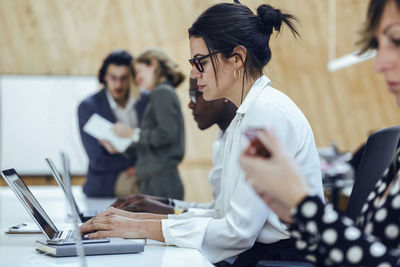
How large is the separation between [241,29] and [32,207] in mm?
782

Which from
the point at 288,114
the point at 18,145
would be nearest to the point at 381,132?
the point at 288,114

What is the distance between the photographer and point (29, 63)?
6.10 metres

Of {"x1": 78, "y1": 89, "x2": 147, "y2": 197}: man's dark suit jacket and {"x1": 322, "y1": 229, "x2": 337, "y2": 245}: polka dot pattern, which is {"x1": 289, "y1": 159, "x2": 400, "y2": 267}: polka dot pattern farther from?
{"x1": 78, "y1": 89, "x2": 147, "y2": 197}: man's dark suit jacket

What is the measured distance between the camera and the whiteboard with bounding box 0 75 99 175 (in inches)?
→ 233

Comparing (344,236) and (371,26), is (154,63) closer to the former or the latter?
(371,26)

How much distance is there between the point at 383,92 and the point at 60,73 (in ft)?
13.4

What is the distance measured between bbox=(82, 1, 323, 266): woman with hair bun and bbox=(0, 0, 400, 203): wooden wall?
171 inches

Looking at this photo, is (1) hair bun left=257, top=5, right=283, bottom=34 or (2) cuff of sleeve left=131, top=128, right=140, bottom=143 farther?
(2) cuff of sleeve left=131, top=128, right=140, bottom=143

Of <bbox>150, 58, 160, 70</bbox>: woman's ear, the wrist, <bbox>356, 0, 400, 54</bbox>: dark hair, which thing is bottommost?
the wrist

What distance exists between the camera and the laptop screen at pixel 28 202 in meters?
1.32

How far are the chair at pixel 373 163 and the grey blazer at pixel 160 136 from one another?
1.49 meters

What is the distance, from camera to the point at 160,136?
9.36ft

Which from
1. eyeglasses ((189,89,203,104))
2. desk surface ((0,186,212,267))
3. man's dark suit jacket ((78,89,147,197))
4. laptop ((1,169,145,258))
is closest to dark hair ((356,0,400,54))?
desk surface ((0,186,212,267))

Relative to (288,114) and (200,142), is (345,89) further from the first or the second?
(288,114)
